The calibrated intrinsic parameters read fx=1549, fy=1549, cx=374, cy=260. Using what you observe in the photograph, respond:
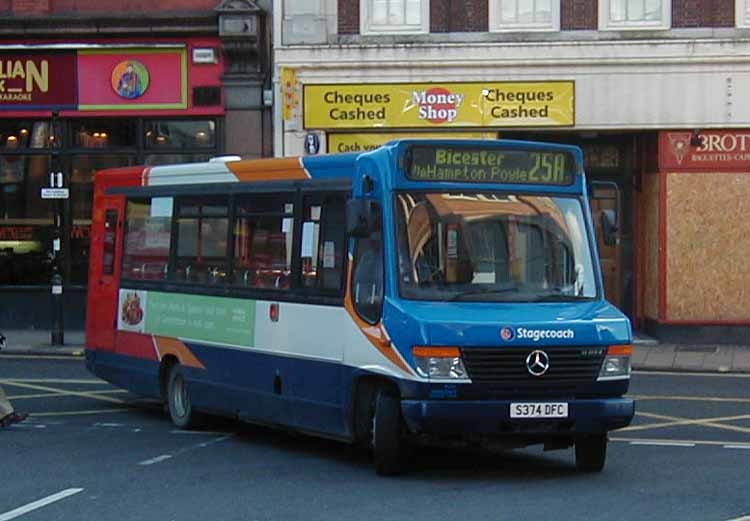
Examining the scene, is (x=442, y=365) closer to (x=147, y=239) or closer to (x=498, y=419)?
(x=498, y=419)

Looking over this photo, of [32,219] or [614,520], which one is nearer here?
[614,520]

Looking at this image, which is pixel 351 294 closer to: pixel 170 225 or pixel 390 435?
pixel 390 435

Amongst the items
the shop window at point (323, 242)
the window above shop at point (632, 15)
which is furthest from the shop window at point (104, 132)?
the shop window at point (323, 242)

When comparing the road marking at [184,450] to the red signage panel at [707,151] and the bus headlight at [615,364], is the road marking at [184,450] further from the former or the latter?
the red signage panel at [707,151]

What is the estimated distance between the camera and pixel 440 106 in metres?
25.7

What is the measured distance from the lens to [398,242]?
12.0 m

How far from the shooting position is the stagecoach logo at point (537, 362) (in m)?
11.4

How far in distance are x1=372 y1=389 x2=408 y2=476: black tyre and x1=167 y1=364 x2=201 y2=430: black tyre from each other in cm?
364

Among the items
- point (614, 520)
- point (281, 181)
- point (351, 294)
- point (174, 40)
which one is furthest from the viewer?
point (174, 40)

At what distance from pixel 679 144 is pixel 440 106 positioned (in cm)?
395

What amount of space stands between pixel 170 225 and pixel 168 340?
116cm

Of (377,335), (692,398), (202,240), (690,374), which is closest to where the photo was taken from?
(377,335)

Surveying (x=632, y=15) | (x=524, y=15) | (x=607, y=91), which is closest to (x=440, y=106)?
(x=524, y=15)

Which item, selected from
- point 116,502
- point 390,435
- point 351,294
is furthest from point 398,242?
point 116,502
